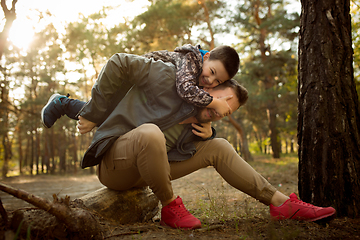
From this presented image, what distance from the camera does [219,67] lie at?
2129 mm

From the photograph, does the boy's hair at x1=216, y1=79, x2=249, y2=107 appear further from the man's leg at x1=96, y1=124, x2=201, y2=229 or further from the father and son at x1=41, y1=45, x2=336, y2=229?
the man's leg at x1=96, y1=124, x2=201, y2=229

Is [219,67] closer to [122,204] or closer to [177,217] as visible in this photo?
[177,217]

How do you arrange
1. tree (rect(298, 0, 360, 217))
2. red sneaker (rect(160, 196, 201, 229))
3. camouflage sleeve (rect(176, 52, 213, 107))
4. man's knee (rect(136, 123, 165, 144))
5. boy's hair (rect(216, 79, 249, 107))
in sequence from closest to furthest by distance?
1. man's knee (rect(136, 123, 165, 144))
2. red sneaker (rect(160, 196, 201, 229))
3. camouflage sleeve (rect(176, 52, 213, 107))
4. tree (rect(298, 0, 360, 217))
5. boy's hair (rect(216, 79, 249, 107))

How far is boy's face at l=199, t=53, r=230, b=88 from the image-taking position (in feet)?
6.99

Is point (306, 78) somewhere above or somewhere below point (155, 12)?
below

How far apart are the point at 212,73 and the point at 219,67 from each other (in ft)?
0.26

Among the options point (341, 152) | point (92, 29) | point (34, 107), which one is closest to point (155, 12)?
point (92, 29)

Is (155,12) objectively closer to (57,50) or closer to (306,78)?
(57,50)

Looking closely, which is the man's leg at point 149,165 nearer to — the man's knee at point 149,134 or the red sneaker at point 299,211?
the man's knee at point 149,134

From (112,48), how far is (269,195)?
11.8 meters

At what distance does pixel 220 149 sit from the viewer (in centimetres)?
209

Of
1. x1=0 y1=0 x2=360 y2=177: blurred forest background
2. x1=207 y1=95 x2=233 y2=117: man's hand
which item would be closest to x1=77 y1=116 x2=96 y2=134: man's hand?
x1=207 y1=95 x2=233 y2=117: man's hand

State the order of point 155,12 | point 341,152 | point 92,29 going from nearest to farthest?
point 341,152
point 155,12
point 92,29

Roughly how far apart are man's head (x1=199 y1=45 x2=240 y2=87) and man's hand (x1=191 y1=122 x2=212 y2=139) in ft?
1.23
